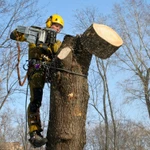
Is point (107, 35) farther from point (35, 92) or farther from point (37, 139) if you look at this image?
point (37, 139)

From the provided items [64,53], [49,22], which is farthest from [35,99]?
[49,22]

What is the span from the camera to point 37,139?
2.89 meters

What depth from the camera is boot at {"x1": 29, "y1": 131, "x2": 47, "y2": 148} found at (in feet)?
9.27

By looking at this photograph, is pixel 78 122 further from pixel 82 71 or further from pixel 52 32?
pixel 52 32

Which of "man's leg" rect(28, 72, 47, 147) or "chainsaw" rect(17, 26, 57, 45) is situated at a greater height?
"chainsaw" rect(17, 26, 57, 45)

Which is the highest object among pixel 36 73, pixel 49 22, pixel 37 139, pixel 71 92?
pixel 49 22

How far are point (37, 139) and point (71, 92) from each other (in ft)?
1.86

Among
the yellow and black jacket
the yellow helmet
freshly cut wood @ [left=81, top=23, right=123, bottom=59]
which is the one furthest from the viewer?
the yellow helmet

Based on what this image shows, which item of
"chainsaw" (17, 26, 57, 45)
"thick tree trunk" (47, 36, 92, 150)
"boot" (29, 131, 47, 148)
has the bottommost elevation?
"boot" (29, 131, 47, 148)

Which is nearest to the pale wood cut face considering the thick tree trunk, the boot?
the thick tree trunk

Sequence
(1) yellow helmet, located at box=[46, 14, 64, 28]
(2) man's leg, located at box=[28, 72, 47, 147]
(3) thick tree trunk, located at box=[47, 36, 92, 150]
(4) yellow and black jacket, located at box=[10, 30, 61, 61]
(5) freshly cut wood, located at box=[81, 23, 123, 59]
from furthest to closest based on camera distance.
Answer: (1) yellow helmet, located at box=[46, 14, 64, 28]
(4) yellow and black jacket, located at box=[10, 30, 61, 61]
(2) man's leg, located at box=[28, 72, 47, 147]
(5) freshly cut wood, located at box=[81, 23, 123, 59]
(3) thick tree trunk, located at box=[47, 36, 92, 150]

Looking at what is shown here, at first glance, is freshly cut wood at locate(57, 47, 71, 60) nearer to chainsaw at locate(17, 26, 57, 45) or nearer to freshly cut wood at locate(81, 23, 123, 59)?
freshly cut wood at locate(81, 23, 123, 59)

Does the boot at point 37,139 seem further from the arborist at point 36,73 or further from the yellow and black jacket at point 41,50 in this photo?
the yellow and black jacket at point 41,50


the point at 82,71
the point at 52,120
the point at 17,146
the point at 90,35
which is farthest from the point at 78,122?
the point at 17,146
